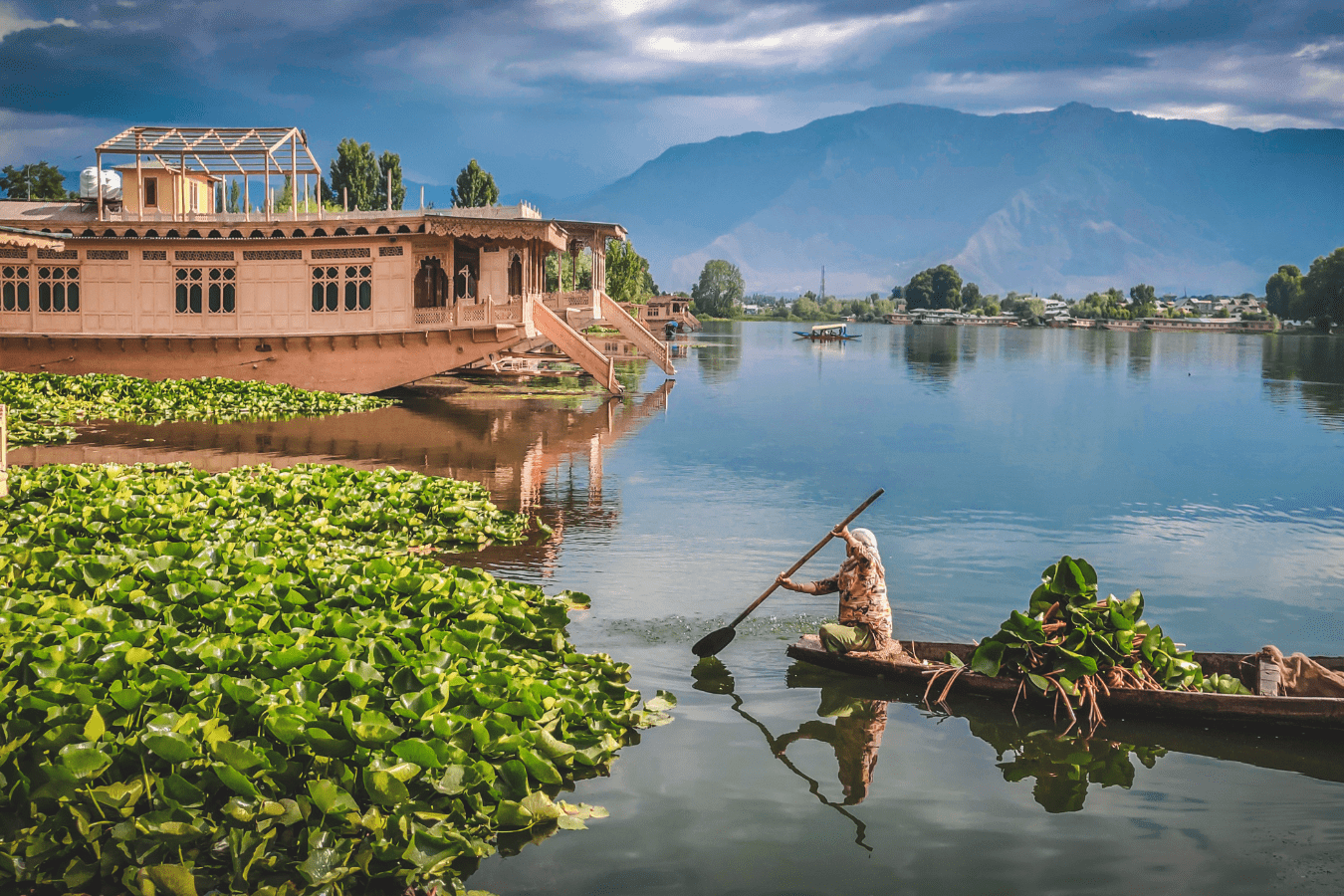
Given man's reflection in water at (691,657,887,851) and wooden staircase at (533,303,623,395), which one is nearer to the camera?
man's reflection in water at (691,657,887,851)

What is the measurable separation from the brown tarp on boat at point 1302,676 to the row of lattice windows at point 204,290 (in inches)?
1130

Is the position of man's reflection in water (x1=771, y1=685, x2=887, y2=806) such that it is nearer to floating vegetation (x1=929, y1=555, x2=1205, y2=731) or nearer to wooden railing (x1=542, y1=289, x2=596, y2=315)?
floating vegetation (x1=929, y1=555, x2=1205, y2=731)

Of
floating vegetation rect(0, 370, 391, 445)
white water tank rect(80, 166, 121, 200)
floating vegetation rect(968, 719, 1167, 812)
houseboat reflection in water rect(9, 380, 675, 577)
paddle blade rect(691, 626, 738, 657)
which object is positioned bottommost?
floating vegetation rect(968, 719, 1167, 812)

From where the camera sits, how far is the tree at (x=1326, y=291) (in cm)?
12781

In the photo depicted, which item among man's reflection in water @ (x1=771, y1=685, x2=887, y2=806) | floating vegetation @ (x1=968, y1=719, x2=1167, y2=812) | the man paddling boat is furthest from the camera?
the man paddling boat

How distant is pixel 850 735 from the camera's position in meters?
8.86

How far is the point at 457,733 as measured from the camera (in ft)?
23.4

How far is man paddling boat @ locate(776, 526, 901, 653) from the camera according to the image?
31.9 ft

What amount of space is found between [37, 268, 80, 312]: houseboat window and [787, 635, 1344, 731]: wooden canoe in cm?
2841

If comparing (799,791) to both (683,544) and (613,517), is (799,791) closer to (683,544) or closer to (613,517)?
(683,544)

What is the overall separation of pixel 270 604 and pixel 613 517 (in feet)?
26.3

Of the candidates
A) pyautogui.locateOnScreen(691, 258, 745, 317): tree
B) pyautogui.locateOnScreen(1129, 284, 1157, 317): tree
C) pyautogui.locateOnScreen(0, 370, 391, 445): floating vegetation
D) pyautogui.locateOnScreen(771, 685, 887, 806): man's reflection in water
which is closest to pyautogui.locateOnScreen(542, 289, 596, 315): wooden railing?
pyautogui.locateOnScreen(0, 370, 391, 445): floating vegetation

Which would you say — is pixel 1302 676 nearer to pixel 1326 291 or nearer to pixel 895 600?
pixel 895 600

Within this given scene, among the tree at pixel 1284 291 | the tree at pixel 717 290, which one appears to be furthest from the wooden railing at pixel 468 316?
the tree at pixel 717 290
